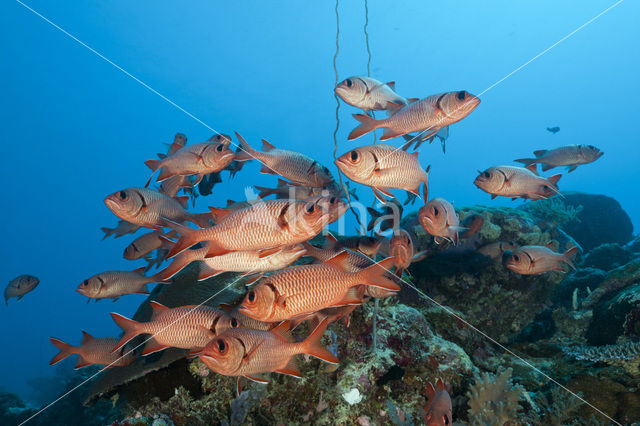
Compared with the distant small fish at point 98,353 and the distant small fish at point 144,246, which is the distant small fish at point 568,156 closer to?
the distant small fish at point 144,246

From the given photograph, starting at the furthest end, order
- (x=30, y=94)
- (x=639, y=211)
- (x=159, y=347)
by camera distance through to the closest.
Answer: (x=639, y=211), (x=30, y=94), (x=159, y=347)

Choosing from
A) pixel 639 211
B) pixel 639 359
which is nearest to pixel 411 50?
pixel 639 211

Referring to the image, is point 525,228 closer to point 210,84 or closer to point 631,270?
point 631,270

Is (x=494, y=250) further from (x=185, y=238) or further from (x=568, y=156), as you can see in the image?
(x=185, y=238)

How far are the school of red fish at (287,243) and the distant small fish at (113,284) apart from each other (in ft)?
0.05

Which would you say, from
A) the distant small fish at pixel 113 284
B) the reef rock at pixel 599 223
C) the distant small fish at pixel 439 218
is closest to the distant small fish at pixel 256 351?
the distant small fish at pixel 439 218

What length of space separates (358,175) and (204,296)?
2.91m

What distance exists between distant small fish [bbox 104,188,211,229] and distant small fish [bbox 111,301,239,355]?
3.27 feet

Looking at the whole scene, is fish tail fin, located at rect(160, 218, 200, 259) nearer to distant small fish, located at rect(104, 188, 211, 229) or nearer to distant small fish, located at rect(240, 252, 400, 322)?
distant small fish, located at rect(240, 252, 400, 322)

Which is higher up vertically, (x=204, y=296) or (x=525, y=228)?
(x=525, y=228)

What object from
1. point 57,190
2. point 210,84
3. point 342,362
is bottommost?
point 342,362

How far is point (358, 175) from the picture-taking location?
3133 mm

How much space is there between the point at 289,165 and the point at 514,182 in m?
2.99

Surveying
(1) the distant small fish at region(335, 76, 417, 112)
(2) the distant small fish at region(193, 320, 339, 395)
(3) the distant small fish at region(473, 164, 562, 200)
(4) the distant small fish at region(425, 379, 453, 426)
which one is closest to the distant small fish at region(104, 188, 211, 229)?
(2) the distant small fish at region(193, 320, 339, 395)
